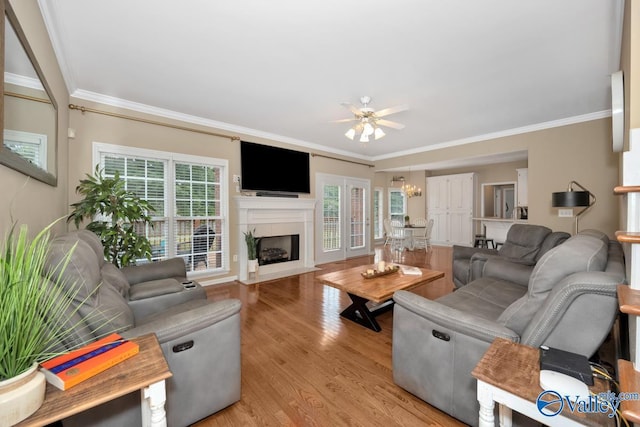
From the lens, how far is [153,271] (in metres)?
2.61

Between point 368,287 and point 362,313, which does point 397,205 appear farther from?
point 368,287

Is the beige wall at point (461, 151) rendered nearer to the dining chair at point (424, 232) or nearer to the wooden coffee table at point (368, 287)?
the dining chair at point (424, 232)

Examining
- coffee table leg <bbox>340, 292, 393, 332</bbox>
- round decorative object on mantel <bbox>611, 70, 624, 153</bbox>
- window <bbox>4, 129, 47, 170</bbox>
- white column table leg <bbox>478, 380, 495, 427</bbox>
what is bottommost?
coffee table leg <bbox>340, 292, 393, 332</bbox>

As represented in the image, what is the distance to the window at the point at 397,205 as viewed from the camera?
9.19m

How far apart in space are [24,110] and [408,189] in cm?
816

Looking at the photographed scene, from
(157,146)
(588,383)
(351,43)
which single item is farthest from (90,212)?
(588,383)

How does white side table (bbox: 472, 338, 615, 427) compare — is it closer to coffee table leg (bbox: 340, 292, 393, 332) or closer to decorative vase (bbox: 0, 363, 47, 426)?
decorative vase (bbox: 0, 363, 47, 426)

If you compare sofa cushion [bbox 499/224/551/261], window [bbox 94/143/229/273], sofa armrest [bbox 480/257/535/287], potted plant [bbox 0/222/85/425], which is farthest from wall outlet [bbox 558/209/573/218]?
potted plant [bbox 0/222/85/425]

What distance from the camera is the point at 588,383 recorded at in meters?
0.95

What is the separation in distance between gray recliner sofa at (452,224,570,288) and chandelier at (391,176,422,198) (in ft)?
15.3

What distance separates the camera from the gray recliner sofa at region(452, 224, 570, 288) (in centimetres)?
321

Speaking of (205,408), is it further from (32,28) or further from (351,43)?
(351,43)

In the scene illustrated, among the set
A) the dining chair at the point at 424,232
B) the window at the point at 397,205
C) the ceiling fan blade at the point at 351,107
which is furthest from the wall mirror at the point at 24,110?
the window at the point at 397,205

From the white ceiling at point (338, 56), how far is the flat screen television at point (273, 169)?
2.54 feet
